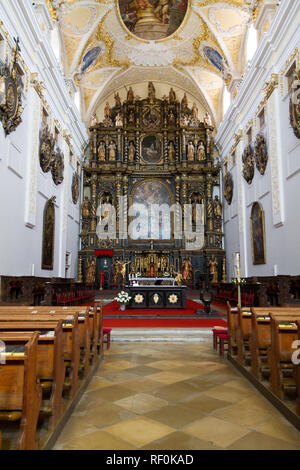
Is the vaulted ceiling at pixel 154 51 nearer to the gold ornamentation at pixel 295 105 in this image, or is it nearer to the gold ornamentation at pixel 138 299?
the gold ornamentation at pixel 295 105

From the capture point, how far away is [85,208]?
19.9m

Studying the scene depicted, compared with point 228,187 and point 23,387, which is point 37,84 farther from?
point 23,387

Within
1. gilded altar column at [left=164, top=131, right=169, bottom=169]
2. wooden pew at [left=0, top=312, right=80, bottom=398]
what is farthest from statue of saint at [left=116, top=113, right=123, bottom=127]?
wooden pew at [left=0, top=312, right=80, bottom=398]

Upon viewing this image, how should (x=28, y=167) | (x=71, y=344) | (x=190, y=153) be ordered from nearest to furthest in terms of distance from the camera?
(x=71, y=344), (x=28, y=167), (x=190, y=153)

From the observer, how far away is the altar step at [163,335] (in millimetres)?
7055

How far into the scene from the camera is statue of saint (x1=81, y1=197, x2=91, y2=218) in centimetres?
1984

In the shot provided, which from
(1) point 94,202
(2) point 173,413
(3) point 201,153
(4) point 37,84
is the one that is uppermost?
(3) point 201,153

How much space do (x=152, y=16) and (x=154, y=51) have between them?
2.11 metres

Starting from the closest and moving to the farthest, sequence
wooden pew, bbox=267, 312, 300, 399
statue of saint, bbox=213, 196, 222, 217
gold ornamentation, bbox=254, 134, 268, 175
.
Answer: wooden pew, bbox=267, 312, 300, 399
gold ornamentation, bbox=254, 134, 268, 175
statue of saint, bbox=213, 196, 222, 217

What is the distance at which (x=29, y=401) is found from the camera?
7.30ft

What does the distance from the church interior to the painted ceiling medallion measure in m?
0.07

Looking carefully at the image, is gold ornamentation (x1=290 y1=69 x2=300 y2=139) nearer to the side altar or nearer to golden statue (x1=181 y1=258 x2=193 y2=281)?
the side altar

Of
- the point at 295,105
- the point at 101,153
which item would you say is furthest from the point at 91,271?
the point at 295,105
